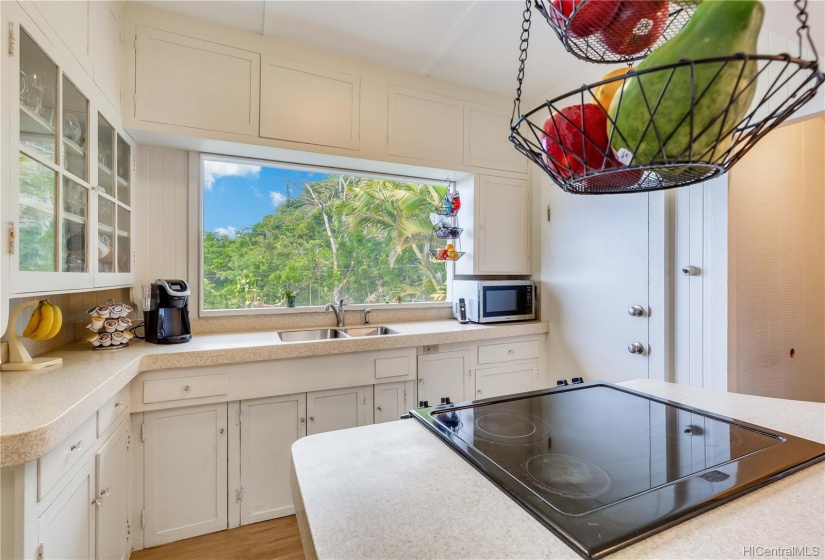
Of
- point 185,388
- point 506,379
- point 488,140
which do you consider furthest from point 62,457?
point 488,140

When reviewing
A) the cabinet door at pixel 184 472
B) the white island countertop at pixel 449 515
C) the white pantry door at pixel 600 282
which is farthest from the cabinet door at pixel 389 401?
the white island countertop at pixel 449 515

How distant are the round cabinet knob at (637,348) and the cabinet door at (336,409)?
4.93 ft

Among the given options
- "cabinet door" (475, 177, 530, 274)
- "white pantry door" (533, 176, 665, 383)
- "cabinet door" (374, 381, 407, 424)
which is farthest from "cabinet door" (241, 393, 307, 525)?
"white pantry door" (533, 176, 665, 383)

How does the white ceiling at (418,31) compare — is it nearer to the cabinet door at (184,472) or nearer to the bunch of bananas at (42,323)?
the bunch of bananas at (42,323)

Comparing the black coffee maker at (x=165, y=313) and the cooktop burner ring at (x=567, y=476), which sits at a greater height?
the black coffee maker at (x=165, y=313)

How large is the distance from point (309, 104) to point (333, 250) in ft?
3.06

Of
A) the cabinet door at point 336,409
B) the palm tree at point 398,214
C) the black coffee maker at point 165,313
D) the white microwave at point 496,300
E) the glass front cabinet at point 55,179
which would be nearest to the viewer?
the glass front cabinet at point 55,179

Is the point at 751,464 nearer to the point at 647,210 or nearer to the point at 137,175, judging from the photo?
the point at 647,210

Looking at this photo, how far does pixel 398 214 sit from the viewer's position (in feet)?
9.60

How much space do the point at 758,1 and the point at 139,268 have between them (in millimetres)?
2520

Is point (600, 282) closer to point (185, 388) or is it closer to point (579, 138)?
point (579, 138)

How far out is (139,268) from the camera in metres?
2.09

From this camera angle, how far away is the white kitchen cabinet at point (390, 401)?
213cm

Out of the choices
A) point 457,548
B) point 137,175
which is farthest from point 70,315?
point 457,548
